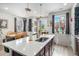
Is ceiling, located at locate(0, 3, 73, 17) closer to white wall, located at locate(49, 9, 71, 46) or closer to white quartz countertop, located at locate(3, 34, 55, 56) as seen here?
white wall, located at locate(49, 9, 71, 46)

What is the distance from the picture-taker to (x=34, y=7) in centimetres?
196

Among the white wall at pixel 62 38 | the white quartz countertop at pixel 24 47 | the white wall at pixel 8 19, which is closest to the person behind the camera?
the white quartz countertop at pixel 24 47

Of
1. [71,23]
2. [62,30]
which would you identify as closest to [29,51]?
[62,30]

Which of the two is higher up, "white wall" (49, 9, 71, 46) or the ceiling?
the ceiling

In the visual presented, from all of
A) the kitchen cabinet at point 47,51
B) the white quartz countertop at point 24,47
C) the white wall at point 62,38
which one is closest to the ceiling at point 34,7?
the white wall at point 62,38

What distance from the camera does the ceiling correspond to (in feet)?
6.21

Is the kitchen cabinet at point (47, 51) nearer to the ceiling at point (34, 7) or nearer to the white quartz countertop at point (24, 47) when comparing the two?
the white quartz countertop at point (24, 47)

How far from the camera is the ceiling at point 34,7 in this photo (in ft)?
6.21

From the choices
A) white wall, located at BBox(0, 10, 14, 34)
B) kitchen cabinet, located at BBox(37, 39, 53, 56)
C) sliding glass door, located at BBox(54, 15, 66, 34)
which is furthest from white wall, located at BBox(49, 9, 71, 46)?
white wall, located at BBox(0, 10, 14, 34)

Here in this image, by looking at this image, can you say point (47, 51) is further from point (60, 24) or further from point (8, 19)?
point (8, 19)

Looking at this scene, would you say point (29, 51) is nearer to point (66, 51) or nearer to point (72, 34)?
point (66, 51)

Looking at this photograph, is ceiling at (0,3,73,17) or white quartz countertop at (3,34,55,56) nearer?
white quartz countertop at (3,34,55,56)

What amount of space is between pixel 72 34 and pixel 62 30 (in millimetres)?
210

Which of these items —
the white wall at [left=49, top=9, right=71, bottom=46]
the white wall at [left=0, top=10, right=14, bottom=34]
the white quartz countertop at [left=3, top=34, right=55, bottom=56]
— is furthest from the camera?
the white wall at [left=49, top=9, right=71, bottom=46]
